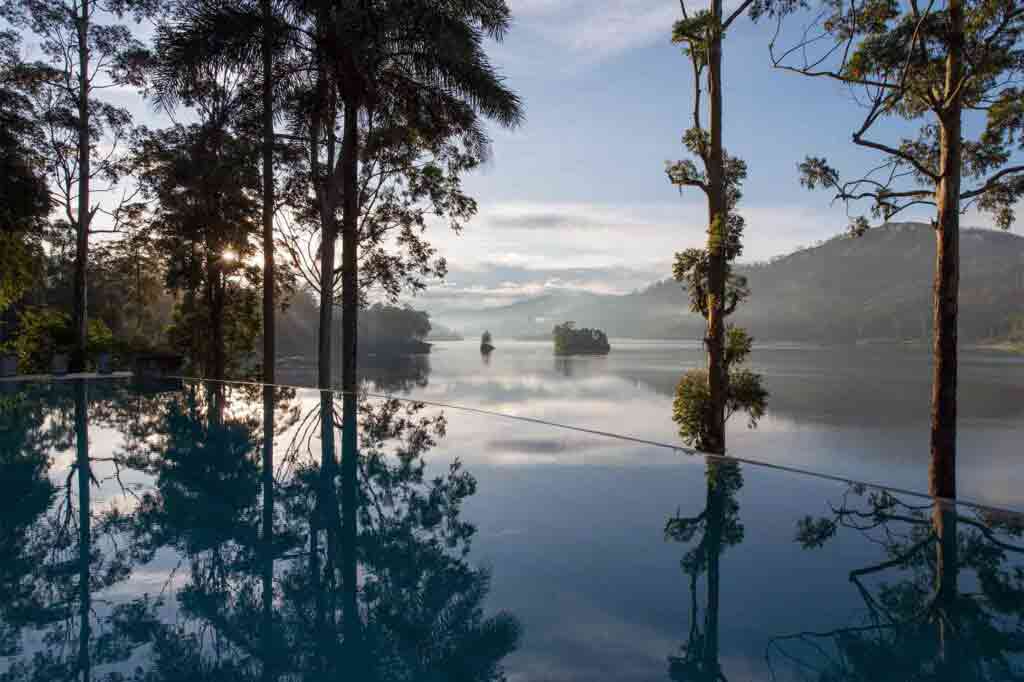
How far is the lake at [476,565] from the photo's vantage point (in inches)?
88.6

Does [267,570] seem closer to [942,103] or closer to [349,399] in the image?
[349,399]

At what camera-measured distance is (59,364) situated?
576 inches

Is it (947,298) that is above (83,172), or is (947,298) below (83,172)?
below

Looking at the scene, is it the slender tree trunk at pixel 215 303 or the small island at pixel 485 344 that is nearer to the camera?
the slender tree trunk at pixel 215 303

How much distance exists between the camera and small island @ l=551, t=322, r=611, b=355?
122625 mm

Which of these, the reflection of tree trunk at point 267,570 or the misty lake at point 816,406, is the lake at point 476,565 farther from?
the misty lake at point 816,406

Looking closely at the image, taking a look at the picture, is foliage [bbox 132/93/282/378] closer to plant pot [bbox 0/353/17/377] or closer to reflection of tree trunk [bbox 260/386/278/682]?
plant pot [bbox 0/353/17/377]

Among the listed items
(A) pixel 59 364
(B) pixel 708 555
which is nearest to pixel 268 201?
(A) pixel 59 364

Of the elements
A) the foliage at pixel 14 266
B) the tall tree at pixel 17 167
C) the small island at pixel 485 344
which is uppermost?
the tall tree at pixel 17 167

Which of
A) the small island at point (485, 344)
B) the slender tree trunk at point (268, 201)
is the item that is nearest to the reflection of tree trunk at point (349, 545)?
the slender tree trunk at point (268, 201)

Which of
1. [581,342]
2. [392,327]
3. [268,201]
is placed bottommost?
[581,342]

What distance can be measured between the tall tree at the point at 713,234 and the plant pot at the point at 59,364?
14.8m

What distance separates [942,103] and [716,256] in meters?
5.01

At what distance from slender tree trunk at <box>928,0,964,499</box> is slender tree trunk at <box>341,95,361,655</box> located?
10341 millimetres
